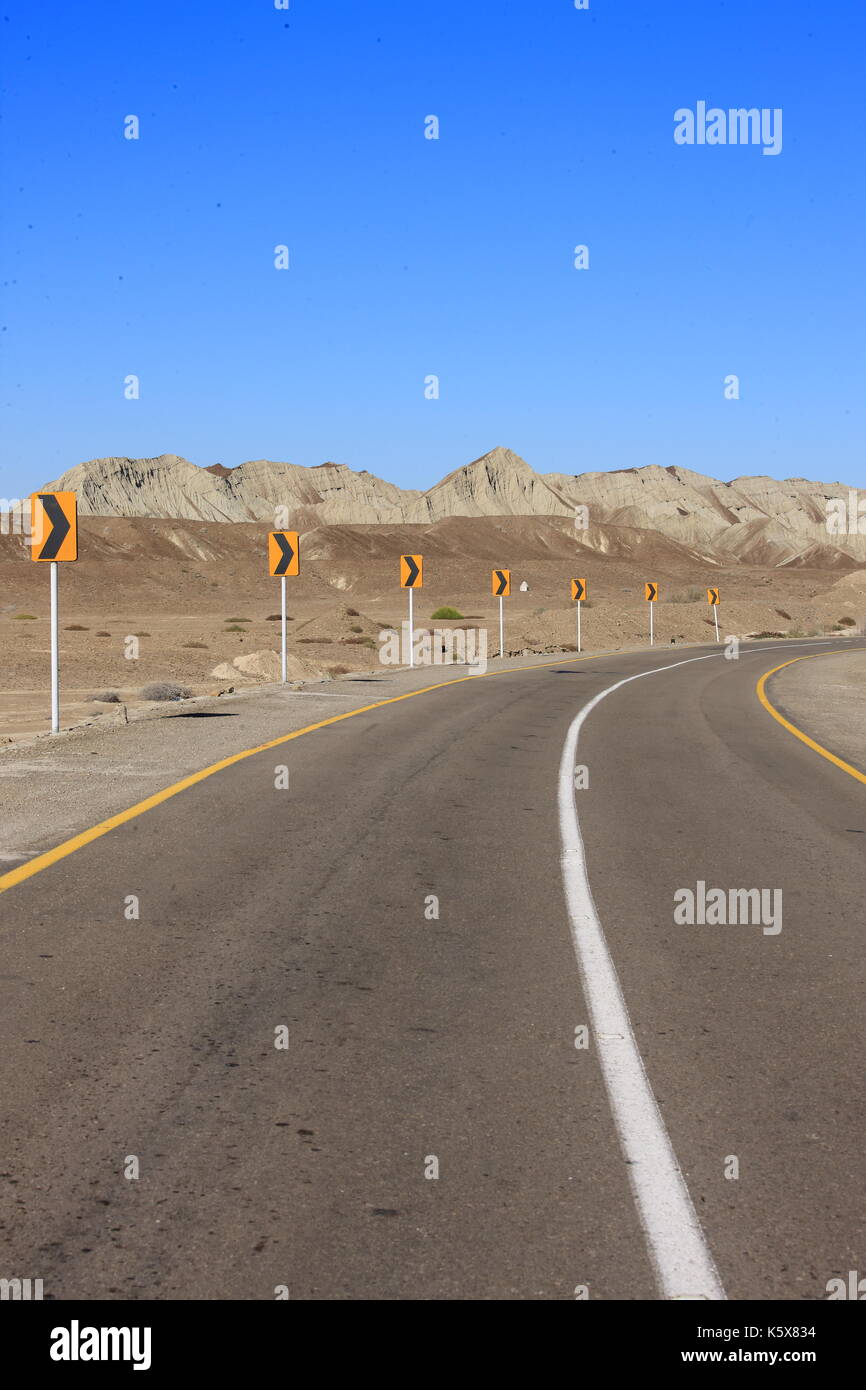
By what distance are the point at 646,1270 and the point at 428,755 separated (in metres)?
11.2

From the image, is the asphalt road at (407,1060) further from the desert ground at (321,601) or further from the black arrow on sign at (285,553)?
the black arrow on sign at (285,553)

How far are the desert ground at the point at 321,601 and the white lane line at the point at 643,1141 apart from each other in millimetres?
13091

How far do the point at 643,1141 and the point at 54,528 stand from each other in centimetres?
1347

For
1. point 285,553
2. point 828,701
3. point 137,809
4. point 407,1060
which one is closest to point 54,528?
point 137,809

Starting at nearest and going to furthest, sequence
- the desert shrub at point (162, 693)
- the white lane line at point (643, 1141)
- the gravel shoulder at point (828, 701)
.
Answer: the white lane line at point (643, 1141) < the gravel shoulder at point (828, 701) < the desert shrub at point (162, 693)

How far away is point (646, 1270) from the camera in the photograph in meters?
3.37

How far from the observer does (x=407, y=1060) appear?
4875 mm

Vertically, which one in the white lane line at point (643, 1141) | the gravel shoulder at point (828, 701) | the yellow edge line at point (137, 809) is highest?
the gravel shoulder at point (828, 701)

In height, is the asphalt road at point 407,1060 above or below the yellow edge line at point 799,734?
below

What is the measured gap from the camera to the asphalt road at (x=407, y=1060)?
347 cm

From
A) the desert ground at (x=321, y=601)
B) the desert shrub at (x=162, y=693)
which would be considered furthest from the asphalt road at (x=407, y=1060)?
the desert shrub at (x=162, y=693)

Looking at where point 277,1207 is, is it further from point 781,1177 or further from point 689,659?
point 689,659

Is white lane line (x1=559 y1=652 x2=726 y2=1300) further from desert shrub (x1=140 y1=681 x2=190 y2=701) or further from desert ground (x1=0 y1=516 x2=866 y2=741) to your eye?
desert shrub (x1=140 y1=681 x2=190 y2=701)
